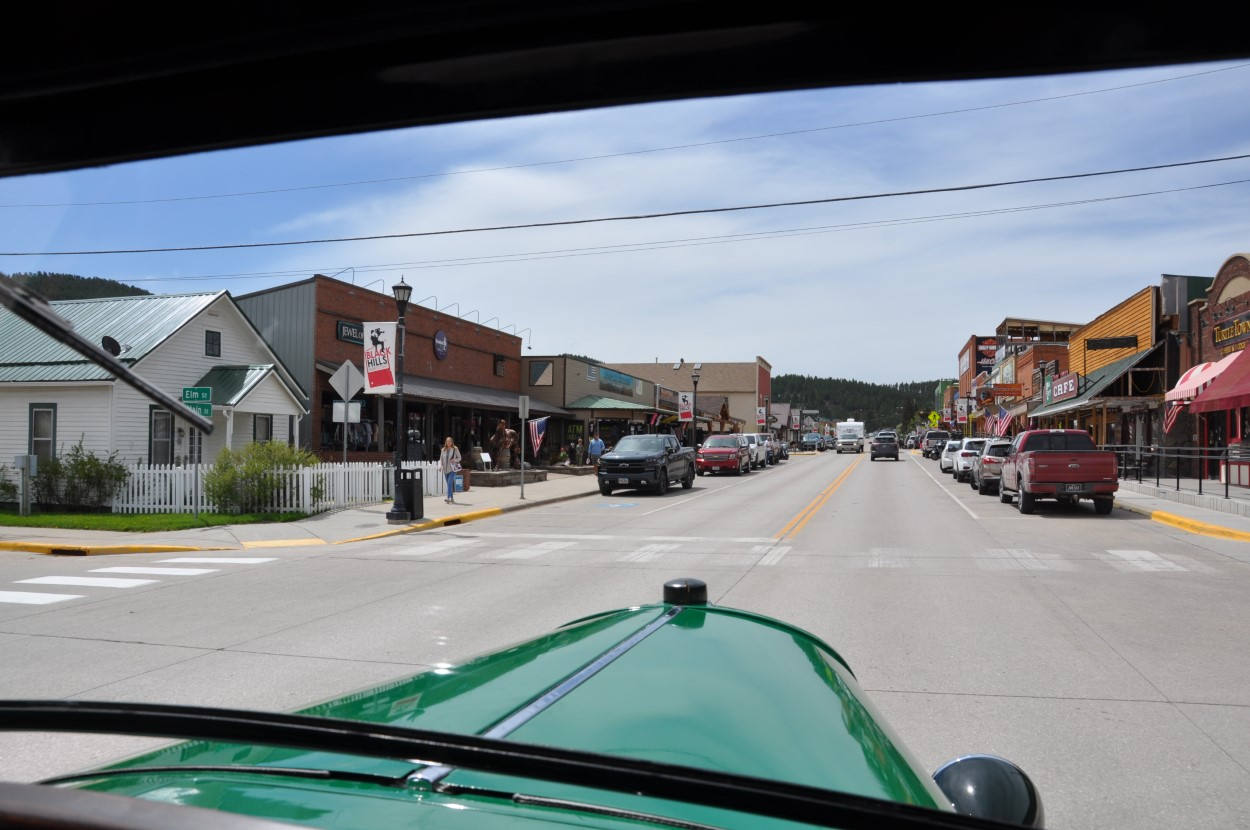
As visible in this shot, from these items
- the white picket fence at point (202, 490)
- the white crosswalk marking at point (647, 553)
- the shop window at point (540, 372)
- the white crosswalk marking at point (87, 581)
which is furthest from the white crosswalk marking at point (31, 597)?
the shop window at point (540, 372)

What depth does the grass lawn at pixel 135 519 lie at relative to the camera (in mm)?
16328

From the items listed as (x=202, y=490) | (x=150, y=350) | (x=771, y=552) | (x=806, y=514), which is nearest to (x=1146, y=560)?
(x=771, y=552)

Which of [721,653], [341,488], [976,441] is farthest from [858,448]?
[721,653]

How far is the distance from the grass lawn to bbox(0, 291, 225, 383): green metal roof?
51.4 feet

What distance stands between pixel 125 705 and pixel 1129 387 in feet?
115

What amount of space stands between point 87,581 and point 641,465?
17735 millimetres

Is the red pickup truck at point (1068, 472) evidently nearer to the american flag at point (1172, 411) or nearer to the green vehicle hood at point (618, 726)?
the american flag at point (1172, 411)

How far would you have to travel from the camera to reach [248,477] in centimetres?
1838

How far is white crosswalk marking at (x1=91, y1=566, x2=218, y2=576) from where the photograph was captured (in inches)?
459

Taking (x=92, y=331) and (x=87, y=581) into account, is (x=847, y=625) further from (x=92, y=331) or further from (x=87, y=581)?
(x=87, y=581)

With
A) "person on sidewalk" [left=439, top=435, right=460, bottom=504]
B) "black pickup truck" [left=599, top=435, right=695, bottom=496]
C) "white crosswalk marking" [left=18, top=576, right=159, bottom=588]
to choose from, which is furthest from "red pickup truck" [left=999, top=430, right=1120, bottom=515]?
"white crosswalk marking" [left=18, top=576, right=159, bottom=588]

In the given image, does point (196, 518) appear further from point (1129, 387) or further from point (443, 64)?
point (1129, 387)

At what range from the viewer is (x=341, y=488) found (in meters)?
20.6

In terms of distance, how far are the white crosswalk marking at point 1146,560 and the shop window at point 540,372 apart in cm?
3372
